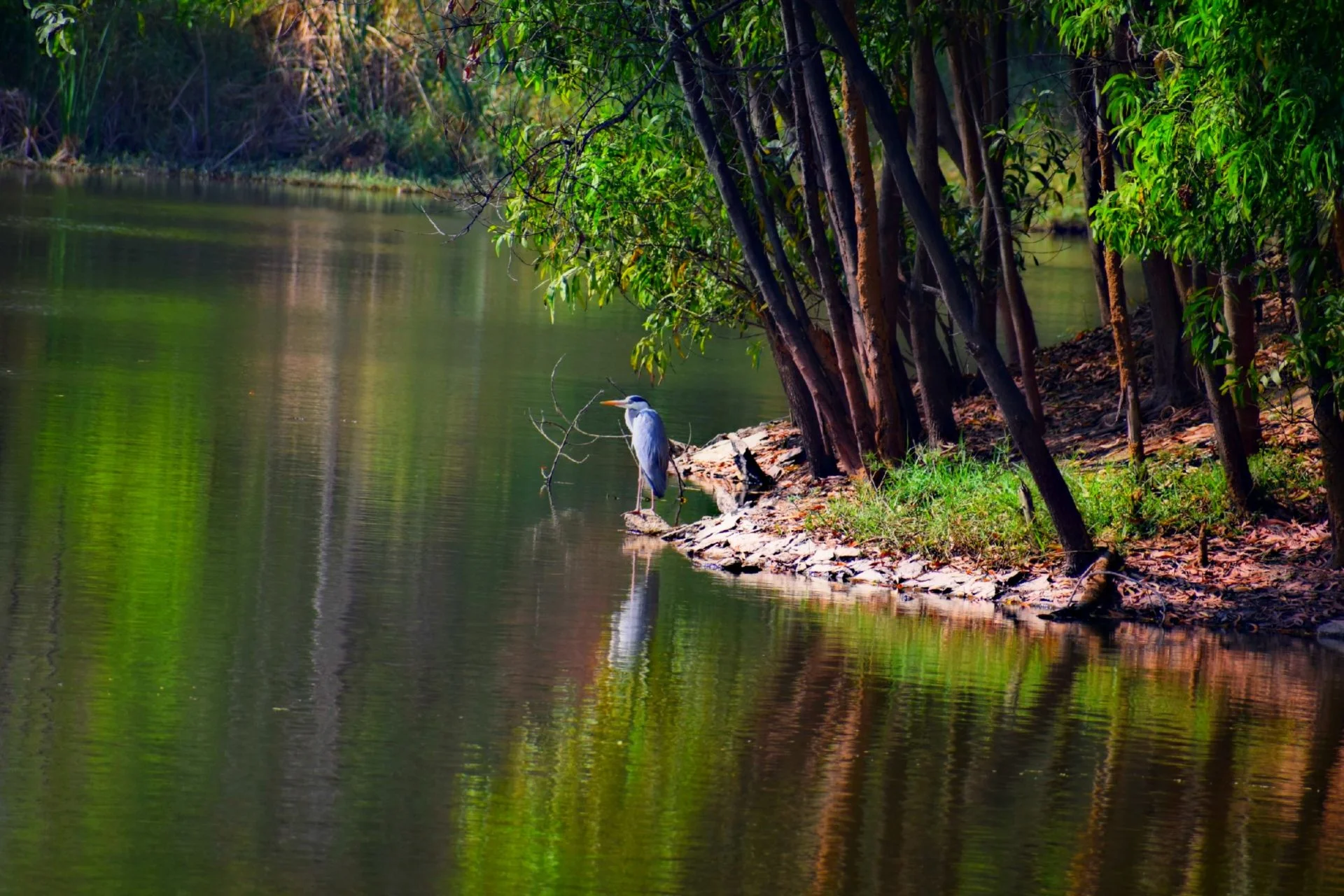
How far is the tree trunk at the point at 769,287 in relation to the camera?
13.4 m

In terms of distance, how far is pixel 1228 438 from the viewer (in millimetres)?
12219

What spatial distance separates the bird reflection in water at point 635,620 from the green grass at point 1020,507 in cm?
154

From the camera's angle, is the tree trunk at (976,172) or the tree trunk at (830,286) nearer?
the tree trunk at (830,286)

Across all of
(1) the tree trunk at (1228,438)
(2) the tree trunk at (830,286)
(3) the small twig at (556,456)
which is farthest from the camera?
(3) the small twig at (556,456)

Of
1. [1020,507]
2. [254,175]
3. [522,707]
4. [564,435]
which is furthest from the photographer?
[254,175]

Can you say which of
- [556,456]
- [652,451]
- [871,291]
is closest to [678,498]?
→ [556,456]

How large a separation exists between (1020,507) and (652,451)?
8.52ft

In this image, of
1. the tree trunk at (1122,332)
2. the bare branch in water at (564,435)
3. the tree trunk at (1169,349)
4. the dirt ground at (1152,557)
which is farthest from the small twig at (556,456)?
the tree trunk at (1169,349)

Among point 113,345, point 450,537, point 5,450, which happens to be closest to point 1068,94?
point 450,537

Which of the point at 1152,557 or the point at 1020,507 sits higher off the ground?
the point at 1020,507

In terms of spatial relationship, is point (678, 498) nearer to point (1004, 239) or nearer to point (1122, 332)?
point (1004, 239)

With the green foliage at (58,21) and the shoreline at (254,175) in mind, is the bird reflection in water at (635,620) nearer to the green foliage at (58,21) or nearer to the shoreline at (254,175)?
the green foliage at (58,21)

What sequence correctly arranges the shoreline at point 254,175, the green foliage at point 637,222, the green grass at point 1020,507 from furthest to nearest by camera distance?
1. the shoreline at point 254,175
2. the green foliage at point 637,222
3. the green grass at point 1020,507

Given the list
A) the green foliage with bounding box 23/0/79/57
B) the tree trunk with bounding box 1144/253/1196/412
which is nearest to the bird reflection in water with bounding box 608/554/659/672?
the green foliage with bounding box 23/0/79/57
